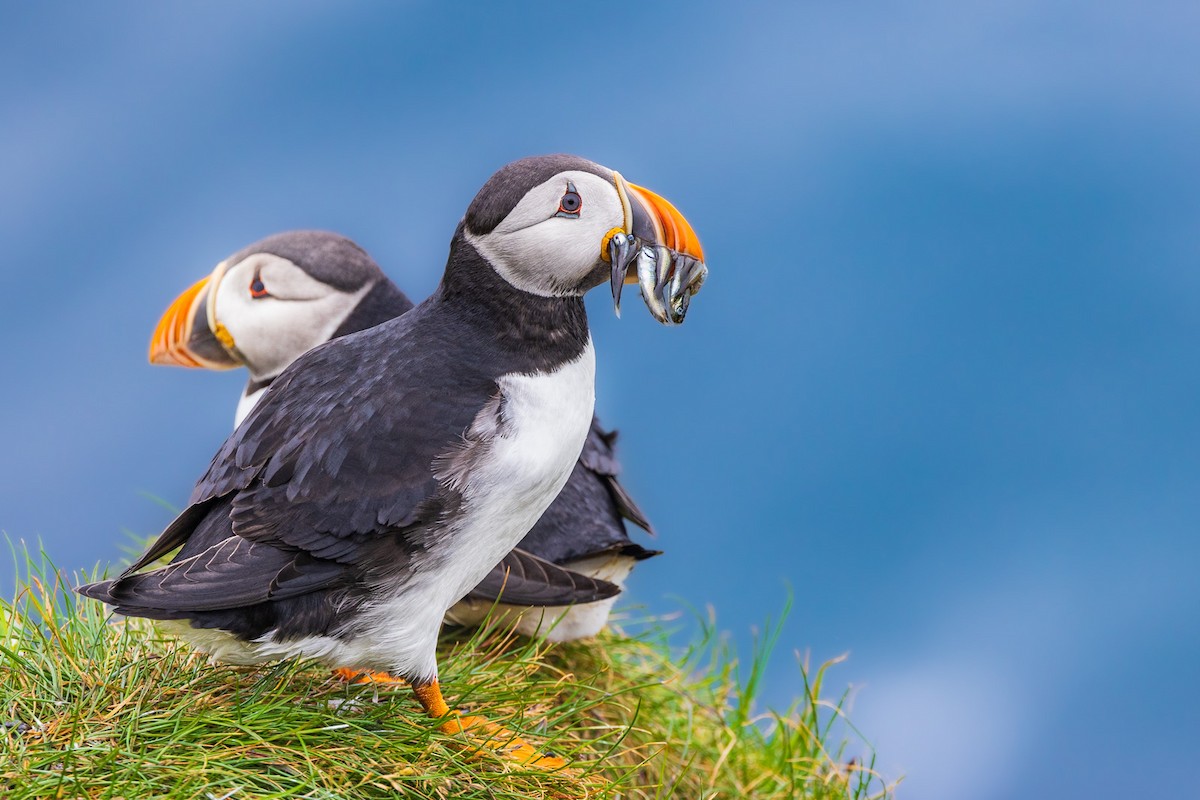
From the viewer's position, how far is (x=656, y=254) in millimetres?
3131

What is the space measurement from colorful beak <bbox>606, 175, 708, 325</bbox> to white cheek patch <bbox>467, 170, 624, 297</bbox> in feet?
0.14

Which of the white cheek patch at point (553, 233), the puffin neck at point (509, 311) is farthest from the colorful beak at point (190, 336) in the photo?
the white cheek patch at point (553, 233)

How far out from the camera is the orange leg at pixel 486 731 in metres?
3.27

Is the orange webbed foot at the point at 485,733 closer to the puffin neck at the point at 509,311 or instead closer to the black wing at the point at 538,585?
the black wing at the point at 538,585

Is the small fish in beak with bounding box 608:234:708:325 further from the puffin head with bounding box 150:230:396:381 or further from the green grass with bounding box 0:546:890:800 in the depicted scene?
the puffin head with bounding box 150:230:396:381

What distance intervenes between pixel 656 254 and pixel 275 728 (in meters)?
1.43

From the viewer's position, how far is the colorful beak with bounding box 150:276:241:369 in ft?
15.4

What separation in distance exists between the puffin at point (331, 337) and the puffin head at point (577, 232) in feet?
3.30

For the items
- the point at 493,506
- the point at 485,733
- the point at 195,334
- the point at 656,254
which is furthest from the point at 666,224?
the point at 195,334

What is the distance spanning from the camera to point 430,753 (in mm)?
3215

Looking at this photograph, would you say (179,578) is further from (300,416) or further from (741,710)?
(741,710)

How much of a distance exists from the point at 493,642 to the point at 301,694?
83cm

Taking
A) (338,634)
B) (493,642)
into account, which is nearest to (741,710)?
(493,642)

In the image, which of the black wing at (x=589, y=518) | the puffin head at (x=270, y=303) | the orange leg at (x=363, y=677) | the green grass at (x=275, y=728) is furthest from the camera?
the puffin head at (x=270, y=303)
